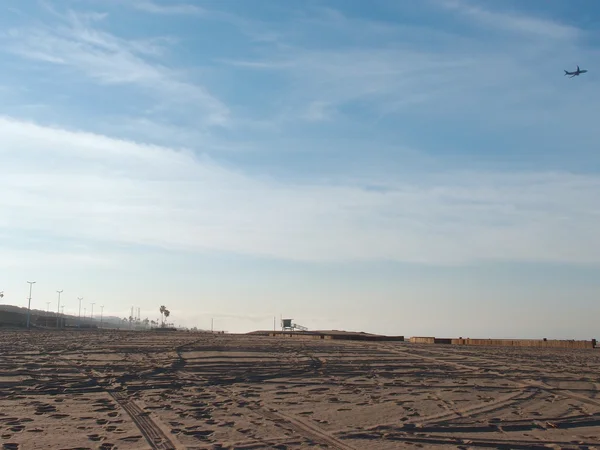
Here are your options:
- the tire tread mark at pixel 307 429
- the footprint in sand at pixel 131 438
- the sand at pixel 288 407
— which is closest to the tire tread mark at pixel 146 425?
the sand at pixel 288 407

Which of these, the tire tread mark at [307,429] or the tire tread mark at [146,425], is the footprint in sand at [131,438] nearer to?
the tire tread mark at [146,425]

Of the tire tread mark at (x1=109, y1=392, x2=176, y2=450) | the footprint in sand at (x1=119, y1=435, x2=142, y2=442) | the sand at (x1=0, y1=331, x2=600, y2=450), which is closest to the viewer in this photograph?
the tire tread mark at (x1=109, y1=392, x2=176, y2=450)

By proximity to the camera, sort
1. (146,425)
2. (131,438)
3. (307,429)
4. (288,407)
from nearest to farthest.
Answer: (131,438) < (307,429) < (146,425) < (288,407)

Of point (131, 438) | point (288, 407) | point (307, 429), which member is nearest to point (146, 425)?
point (131, 438)

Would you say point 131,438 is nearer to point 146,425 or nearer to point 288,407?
point 146,425

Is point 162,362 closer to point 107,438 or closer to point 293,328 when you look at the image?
point 107,438

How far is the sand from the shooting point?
1018cm

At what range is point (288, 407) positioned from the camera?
1336 centimetres

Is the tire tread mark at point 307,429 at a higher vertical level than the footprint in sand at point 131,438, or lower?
higher

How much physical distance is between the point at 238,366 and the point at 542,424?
42.6 ft

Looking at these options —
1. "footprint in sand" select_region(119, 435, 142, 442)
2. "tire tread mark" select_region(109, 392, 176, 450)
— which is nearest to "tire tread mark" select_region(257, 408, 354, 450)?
"tire tread mark" select_region(109, 392, 176, 450)

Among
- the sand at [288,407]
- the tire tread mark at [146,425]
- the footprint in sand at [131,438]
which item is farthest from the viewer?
the sand at [288,407]

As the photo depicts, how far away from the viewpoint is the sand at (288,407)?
33.4 feet

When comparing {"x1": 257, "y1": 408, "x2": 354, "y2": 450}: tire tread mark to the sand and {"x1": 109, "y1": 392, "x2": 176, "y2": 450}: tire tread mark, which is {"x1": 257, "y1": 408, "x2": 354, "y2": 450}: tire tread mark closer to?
the sand
